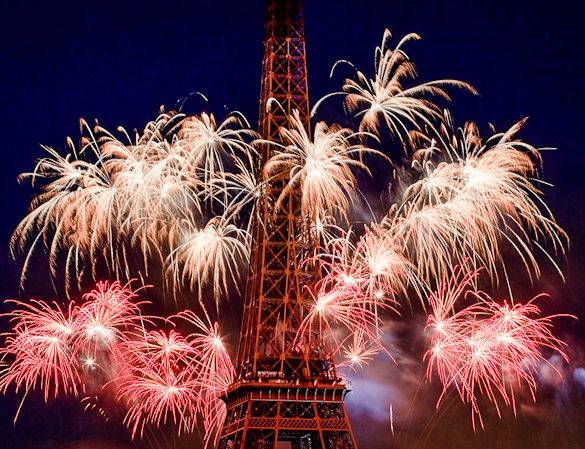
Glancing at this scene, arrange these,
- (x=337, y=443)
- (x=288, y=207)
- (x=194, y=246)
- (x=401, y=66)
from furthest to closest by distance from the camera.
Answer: (x=288, y=207), (x=337, y=443), (x=194, y=246), (x=401, y=66)

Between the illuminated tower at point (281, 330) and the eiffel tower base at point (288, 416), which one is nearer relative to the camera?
the eiffel tower base at point (288, 416)

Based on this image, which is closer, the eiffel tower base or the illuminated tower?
the eiffel tower base

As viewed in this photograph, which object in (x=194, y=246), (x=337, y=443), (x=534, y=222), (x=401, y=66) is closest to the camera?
(x=534, y=222)

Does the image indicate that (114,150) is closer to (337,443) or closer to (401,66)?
(401,66)

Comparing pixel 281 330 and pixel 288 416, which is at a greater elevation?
pixel 281 330

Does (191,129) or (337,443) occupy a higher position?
(191,129)

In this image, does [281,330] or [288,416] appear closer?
[288,416]

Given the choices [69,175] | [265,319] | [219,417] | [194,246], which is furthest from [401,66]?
[219,417]

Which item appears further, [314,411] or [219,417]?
[219,417]
